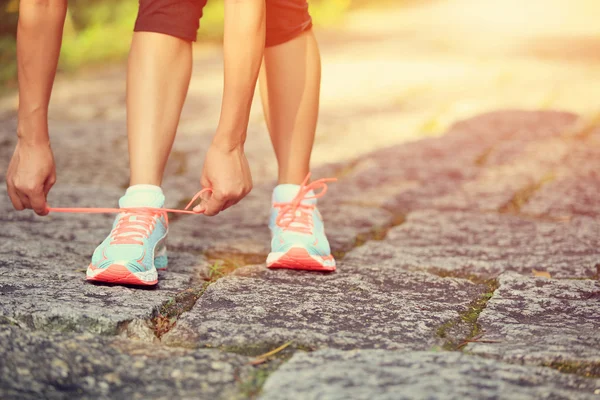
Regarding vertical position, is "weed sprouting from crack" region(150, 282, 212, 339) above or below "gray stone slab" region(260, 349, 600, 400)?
below

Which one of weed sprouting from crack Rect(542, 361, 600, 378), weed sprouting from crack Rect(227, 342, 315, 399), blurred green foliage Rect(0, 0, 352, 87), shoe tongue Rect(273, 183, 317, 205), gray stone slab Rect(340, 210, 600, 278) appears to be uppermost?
blurred green foliage Rect(0, 0, 352, 87)

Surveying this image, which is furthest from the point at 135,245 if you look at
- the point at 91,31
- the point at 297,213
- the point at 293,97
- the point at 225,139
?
the point at 91,31

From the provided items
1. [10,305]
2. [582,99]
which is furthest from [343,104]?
[10,305]

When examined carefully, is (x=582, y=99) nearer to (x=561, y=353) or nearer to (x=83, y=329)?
(x=561, y=353)

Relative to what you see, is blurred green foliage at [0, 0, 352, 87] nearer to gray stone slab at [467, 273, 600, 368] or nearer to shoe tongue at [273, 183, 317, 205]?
shoe tongue at [273, 183, 317, 205]

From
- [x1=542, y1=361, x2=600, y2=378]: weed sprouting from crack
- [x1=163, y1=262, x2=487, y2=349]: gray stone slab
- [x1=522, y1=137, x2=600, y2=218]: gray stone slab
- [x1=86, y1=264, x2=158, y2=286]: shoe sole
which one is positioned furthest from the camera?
[x1=522, y1=137, x2=600, y2=218]: gray stone slab

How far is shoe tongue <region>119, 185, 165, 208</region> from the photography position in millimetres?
1605

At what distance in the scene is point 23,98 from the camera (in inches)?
61.7

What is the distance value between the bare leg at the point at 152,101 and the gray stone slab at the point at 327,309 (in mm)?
295

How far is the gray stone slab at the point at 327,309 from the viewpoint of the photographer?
Result: 1.25m

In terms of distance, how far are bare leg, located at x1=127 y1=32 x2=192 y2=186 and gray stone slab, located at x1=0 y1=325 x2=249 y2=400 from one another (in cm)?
54

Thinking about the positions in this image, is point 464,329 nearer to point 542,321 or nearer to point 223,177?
point 542,321

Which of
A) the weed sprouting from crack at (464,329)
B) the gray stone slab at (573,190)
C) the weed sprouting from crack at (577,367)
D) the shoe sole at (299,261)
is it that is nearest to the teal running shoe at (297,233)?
the shoe sole at (299,261)

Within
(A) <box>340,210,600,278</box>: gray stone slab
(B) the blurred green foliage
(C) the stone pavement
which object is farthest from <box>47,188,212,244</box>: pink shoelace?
(B) the blurred green foliage
